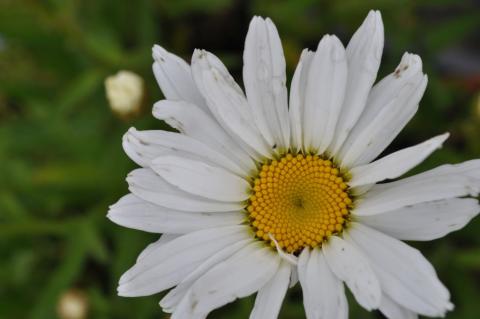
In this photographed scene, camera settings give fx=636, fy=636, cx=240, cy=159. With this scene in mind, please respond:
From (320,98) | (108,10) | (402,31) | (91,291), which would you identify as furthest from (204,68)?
(108,10)

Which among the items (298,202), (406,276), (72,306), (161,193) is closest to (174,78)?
(161,193)

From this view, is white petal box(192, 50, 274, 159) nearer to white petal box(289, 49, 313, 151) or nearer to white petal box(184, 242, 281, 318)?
white petal box(289, 49, 313, 151)

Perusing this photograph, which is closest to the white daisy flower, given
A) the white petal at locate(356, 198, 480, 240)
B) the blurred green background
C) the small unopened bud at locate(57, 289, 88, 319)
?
the white petal at locate(356, 198, 480, 240)

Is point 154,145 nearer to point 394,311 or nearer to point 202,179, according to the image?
point 202,179

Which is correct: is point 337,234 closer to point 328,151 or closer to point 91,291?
point 328,151

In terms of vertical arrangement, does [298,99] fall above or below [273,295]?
above
